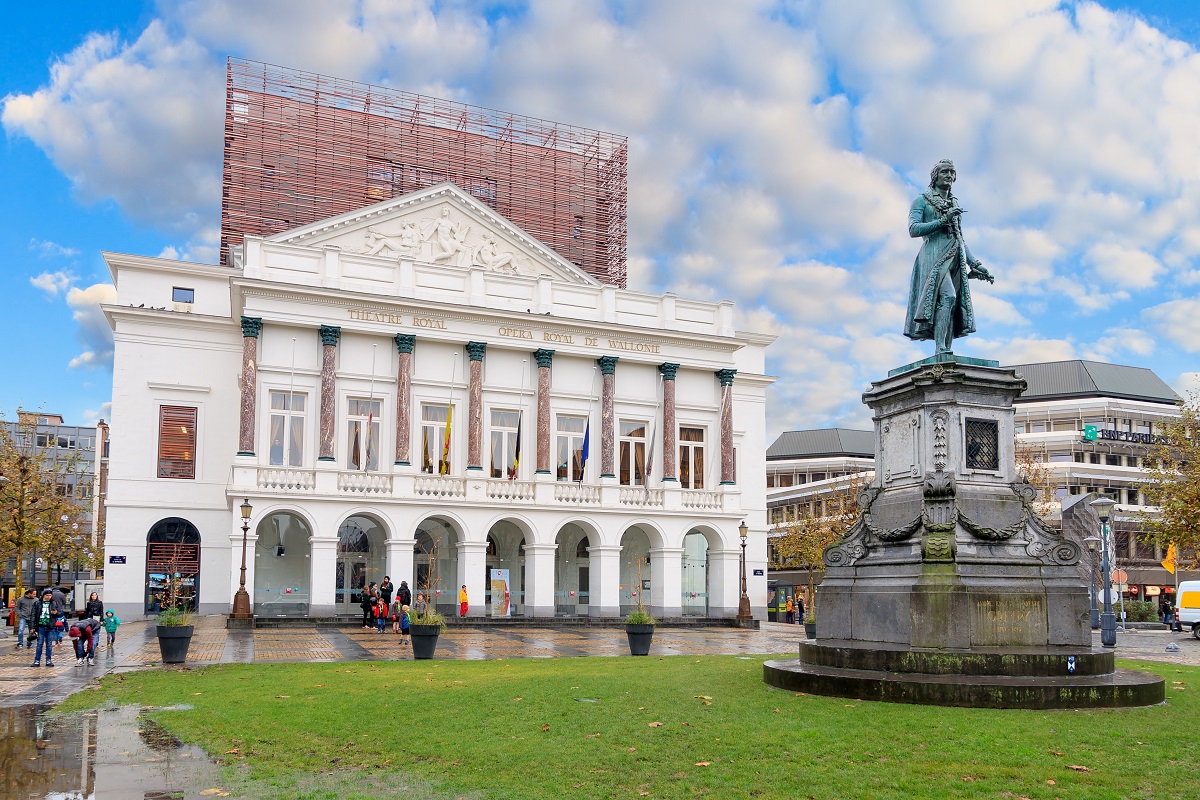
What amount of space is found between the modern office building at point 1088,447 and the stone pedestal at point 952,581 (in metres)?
57.7

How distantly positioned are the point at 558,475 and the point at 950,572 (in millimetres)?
35406

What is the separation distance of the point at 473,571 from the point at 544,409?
302 inches

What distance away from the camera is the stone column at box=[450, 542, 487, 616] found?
43.9m

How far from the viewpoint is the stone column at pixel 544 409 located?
46.5 metres

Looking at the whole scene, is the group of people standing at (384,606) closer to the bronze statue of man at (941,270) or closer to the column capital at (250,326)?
the column capital at (250,326)

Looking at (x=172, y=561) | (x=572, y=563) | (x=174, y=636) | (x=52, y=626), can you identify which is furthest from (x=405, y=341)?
(x=174, y=636)

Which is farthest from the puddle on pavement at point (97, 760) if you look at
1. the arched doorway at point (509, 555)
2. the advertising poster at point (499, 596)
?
the arched doorway at point (509, 555)

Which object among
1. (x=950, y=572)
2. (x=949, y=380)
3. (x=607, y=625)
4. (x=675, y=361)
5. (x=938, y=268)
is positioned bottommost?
(x=607, y=625)

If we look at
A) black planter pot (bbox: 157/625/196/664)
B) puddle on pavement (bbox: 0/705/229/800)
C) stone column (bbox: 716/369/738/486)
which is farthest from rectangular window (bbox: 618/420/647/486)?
puddle on pavement (bbox: 0/705/229/800)

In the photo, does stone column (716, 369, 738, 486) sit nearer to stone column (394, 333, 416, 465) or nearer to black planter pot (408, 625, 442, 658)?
stone column (394, 333, 416, 465)

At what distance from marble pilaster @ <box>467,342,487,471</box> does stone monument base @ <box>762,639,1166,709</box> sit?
32.6 m

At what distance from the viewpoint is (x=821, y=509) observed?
9356 cm

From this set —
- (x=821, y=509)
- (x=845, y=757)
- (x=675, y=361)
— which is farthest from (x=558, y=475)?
(x=821, y=509)

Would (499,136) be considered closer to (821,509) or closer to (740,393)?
(740,393)
